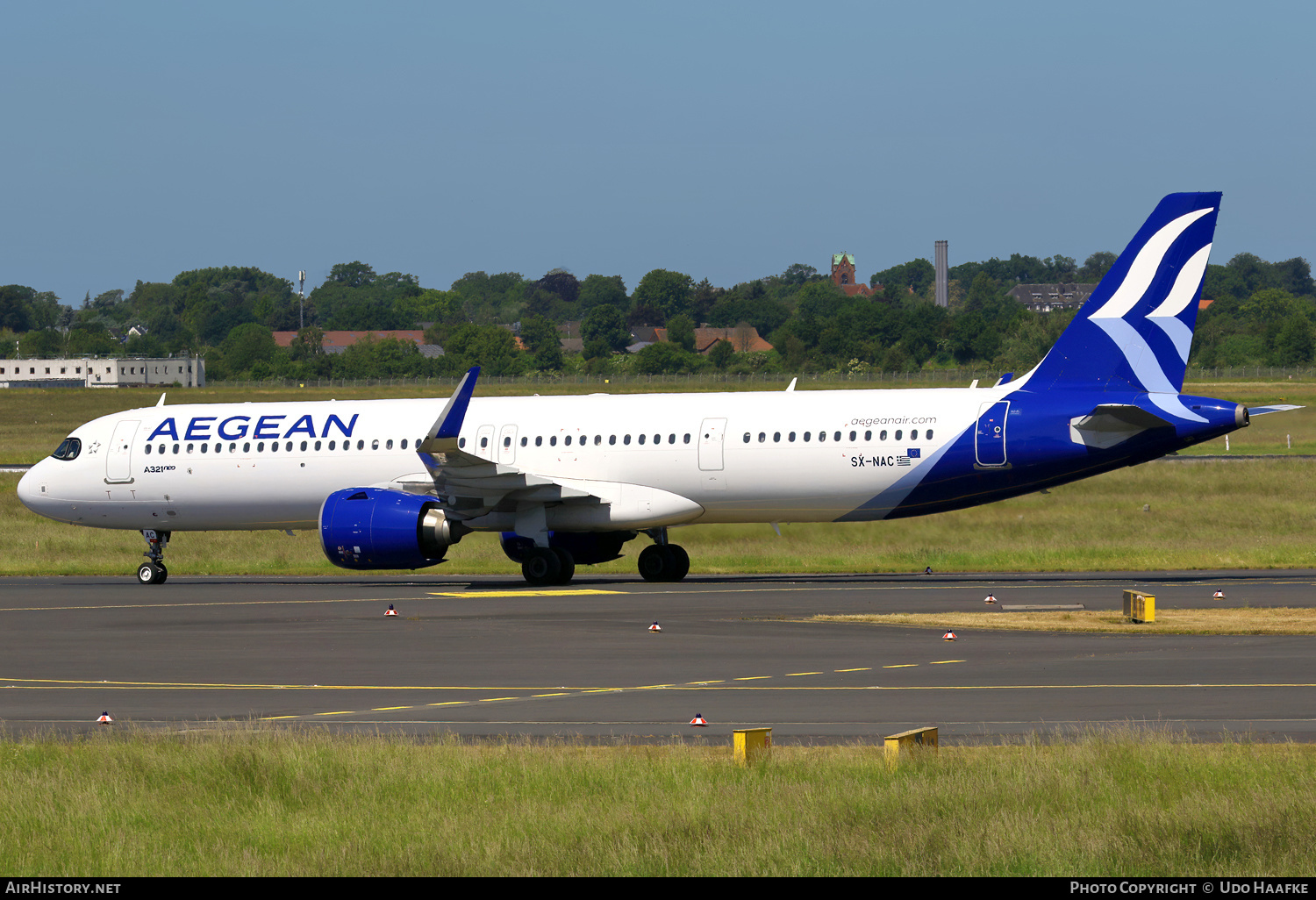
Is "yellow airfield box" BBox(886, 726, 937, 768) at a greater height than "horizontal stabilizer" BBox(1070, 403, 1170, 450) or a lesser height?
lesser

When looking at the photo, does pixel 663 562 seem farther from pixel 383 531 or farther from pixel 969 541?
pixel 969 541

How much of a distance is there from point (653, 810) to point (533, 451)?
75.7ft

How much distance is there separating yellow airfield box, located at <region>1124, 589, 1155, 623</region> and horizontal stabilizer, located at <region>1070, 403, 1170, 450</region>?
652 centimetres

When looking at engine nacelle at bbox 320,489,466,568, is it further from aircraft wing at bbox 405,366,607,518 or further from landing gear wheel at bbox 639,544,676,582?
landing gear wheel at bbox 639,544,676,582

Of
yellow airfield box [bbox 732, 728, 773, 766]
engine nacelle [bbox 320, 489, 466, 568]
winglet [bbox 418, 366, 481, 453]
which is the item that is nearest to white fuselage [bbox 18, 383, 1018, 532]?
engine nacelle [bbox 320, 489, 466, 568]

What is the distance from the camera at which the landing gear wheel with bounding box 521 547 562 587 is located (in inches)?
1291

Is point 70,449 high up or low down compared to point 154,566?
up

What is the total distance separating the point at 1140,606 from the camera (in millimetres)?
23359

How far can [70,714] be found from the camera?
56.0ft

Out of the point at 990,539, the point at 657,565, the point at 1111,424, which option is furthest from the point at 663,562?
the point at 1111,424

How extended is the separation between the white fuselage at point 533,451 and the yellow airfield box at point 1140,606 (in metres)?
7.52
